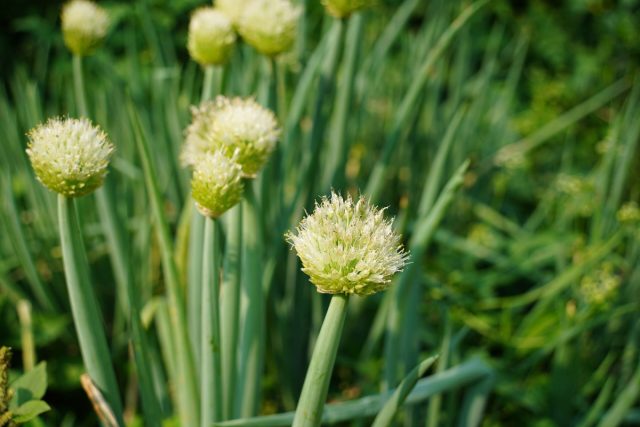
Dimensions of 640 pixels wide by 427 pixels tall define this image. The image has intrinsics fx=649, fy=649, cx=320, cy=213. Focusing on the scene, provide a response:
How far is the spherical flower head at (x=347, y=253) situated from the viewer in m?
0.59

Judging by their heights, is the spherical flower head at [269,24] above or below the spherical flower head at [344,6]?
below

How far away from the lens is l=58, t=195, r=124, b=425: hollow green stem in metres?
0.71

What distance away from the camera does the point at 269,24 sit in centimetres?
99

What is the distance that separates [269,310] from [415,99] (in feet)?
1.55

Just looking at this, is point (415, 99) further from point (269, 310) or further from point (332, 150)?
point (269, 310)

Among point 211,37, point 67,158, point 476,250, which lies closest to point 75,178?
point 67,158

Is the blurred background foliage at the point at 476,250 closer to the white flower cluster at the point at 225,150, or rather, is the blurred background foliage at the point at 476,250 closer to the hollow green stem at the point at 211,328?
the white flower cluster at the point at 225,150

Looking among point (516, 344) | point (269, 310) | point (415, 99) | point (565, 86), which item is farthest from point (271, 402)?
point (565, 86)

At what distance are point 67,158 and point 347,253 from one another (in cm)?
32

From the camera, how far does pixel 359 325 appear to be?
1.50 metres

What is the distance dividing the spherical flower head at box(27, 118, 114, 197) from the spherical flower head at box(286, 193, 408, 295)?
10.1 inches

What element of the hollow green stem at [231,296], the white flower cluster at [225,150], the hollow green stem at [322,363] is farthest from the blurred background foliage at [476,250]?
the hollow green stem at [322,363]

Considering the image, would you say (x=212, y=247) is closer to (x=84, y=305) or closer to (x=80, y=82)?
(x=84, y=305)

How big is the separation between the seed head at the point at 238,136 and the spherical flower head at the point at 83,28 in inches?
13.7
